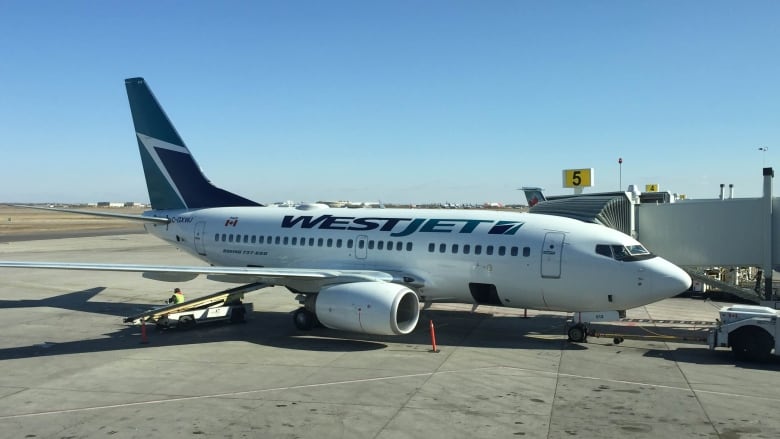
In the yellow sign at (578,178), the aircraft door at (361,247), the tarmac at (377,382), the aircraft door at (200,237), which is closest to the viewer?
the tarmac at (377,382)

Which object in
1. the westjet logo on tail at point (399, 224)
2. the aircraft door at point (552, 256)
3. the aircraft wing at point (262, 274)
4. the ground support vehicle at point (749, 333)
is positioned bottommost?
the ground support vehicle at point (749, 333)

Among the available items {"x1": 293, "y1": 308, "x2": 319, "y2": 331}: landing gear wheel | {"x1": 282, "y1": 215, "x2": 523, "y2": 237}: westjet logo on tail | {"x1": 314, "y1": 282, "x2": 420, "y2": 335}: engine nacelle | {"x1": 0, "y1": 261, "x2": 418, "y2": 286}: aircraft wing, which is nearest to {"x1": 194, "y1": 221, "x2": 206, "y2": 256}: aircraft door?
{"x1": 282, "y1": 215, "x2": 523, "y2": 237}: westjet logo on tail

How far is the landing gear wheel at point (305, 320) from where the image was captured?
1950 centimetres

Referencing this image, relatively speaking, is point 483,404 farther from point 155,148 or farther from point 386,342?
point 155,148

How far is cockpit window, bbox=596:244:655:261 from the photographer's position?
17.0m

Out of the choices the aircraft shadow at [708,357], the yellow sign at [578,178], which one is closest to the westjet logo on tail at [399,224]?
the aircraft shadow at [708,357]

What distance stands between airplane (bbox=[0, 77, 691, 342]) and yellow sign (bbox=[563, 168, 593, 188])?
1542 centimetres

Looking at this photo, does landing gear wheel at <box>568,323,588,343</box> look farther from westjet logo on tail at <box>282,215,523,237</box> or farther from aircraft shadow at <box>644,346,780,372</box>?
westjet logo on tail at <box>282,215,523,237</box>

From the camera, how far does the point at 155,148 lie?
27250mm

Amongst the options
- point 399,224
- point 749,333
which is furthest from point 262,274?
point 749,333

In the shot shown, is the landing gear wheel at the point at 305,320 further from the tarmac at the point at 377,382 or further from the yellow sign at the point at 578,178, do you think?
the yellow sign at the point at 578,178

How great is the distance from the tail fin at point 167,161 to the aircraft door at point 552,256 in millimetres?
15046

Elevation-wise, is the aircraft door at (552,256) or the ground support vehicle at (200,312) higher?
the aircraft door at (552,256)

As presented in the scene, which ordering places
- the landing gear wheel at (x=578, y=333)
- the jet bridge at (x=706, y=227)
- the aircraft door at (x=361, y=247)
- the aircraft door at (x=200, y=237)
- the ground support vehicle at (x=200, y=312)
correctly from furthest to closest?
the aircraft door at (x=200, y=237), the aircraft door at (x=361, y=247), the jet bridge at (x=706, y=227), the ground support vehicle at (x=200, y=312), the landing gear wheel at (x=578, y=333)
